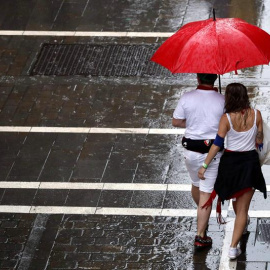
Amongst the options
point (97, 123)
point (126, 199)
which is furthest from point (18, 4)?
point (126, 199)

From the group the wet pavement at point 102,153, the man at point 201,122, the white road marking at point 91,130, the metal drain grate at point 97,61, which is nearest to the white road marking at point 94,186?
the wet pavement at point 102,153

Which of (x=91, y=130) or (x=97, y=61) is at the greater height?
(x=91, y=130)

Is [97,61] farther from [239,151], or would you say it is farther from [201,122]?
[239,151]

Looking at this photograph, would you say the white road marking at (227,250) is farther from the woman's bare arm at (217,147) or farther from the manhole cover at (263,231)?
the woman's bare arm at (217,147)

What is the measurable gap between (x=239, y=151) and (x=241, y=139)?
13cm

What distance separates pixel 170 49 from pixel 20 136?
407 centimetres

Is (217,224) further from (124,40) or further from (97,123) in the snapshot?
(124,40)

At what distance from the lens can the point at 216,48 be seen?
8609mm

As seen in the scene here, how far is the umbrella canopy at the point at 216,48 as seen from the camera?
28.0 feet

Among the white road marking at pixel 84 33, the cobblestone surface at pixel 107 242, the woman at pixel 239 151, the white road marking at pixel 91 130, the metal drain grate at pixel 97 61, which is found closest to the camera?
the woman at pixel 239 151

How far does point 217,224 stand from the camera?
1008 cm

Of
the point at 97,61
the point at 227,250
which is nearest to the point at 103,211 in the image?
the point at 227,250

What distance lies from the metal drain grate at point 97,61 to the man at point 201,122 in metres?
4.93

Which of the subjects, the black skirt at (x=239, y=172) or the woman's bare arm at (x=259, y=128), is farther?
the black skirt at (x=239, y=172)
